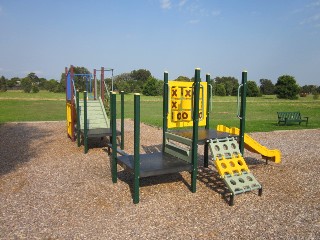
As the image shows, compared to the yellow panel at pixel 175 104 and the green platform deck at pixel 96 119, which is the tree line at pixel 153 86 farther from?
the yellow panel at pixel 175 104

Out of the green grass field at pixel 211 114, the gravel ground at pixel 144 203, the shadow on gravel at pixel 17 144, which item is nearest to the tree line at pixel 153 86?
the green grass field at pixel 211 114

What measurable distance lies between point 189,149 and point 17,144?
264 inches

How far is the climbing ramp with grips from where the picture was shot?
5184mm

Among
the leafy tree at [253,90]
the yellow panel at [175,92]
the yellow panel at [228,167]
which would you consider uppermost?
the leafy tree at [253,90]

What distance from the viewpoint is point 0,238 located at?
3.79 metres

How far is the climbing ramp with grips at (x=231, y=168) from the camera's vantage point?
5184 mm

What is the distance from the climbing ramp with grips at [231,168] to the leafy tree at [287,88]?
69.4m

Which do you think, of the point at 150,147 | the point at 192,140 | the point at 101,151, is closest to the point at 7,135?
the point at 101,151

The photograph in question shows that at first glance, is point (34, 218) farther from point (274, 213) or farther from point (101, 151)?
point (101, 151)

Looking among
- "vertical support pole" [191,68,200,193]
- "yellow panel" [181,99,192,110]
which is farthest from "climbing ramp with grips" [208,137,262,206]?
"yellow panel" [181,99,192,110]

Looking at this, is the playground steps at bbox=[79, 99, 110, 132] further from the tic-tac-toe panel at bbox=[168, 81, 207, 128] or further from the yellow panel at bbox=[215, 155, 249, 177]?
the yellow panel at bbox=[215, 155, 249, 177]

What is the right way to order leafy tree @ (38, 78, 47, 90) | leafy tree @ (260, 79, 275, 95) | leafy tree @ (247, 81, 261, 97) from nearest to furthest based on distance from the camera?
leafy tree @ (247, 81, 261, 97), leafy tree @ (38, 78, 47, 90), leafy tree @ (260, 79, 275, 95)

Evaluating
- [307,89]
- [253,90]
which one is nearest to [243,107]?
[253,90]

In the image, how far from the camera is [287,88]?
226 ft
